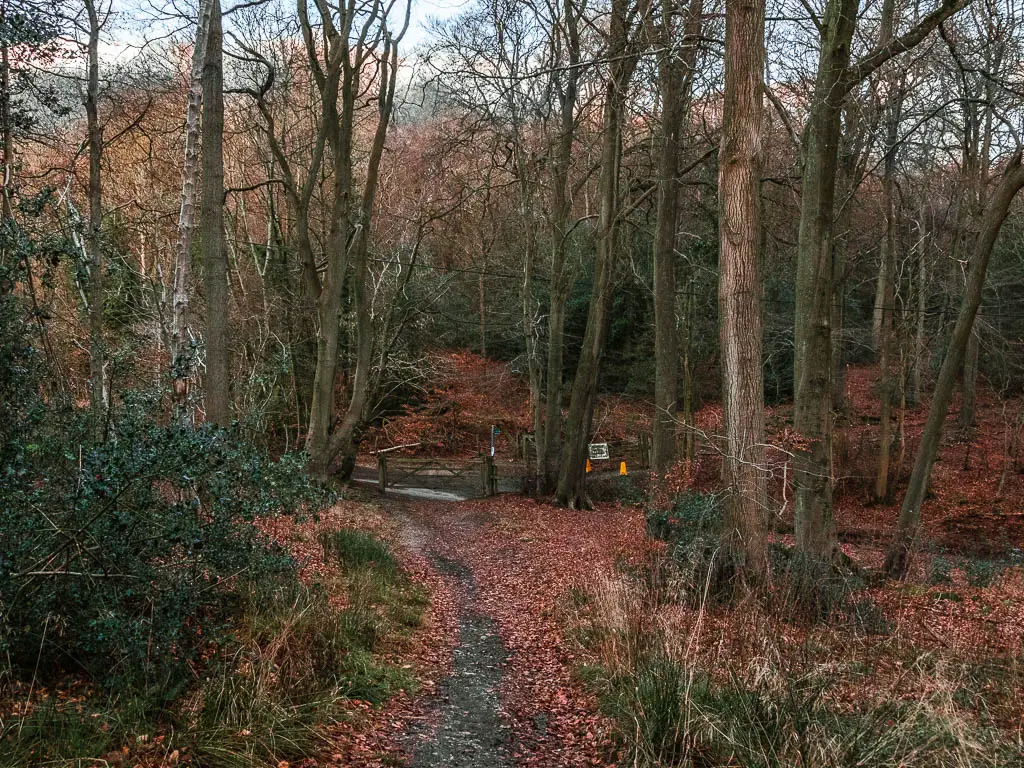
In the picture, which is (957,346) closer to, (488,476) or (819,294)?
(819,294)

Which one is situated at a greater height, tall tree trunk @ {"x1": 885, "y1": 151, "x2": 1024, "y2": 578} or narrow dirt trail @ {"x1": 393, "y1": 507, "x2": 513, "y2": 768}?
tall tree trunk @ {"x1": 885, "y1": 151, "x2": 1024, "y2": 578}

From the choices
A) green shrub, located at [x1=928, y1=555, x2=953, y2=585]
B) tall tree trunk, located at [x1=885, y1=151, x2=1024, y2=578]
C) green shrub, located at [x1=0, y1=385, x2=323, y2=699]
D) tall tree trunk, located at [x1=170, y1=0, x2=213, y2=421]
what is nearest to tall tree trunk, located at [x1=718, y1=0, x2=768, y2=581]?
tall tree trunk, located at [x1=885, y1=151, x2=1024, y2=578]

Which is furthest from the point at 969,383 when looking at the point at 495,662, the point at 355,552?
the point at 495,662

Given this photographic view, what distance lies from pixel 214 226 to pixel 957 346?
429 inches

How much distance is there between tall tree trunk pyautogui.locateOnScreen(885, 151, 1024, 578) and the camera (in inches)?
456

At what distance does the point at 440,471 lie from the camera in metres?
27.4

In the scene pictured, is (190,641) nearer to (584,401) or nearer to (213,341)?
(213,341)

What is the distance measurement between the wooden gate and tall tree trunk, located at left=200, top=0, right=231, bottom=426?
14.1 m

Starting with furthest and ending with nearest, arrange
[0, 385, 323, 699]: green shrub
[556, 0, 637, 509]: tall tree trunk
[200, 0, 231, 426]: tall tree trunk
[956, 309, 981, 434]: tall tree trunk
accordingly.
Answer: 1. [956, 309, 981, 434]: tall tree trunk
2. [556, 0, 637, 509]: tall tree trunk
3. [200, 0, 231, 426]: tall tree trunk
4. [0, 385, 323, 699]: green shrub

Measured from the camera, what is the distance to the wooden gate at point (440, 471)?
77.4 ft

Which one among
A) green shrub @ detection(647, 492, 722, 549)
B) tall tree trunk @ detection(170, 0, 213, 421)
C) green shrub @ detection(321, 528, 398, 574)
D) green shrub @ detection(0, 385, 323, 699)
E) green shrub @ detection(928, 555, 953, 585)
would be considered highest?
tall tree trunk @ detection(170, 0, 213, 421)

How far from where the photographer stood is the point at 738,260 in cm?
834

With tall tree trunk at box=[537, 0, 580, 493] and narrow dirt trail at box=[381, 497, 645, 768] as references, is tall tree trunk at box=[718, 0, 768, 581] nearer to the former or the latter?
narrow dirt trail at box=[381, 497, 645, 768]

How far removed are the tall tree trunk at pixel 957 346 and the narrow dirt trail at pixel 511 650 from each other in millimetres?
4484
